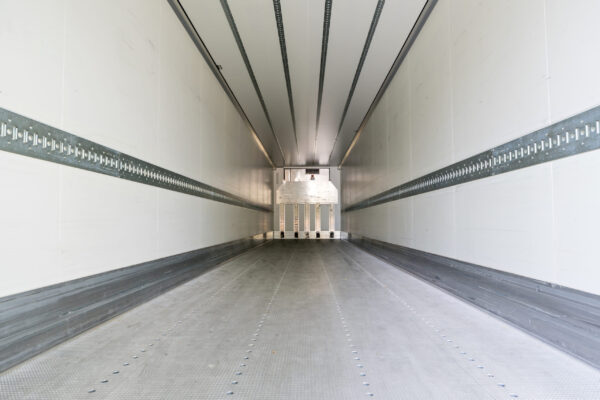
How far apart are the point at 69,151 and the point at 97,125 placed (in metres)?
0.46

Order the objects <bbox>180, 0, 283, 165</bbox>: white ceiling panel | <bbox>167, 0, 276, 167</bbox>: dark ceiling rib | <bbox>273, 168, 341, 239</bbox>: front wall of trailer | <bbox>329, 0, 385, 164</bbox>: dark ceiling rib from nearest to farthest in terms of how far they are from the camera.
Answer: <bbox>167, 0, 276, 167</bbox>: dark ceiling rib
<bbox>180, 0, 283, 165</bbox>: white ceiling panel
<bbox>329, 0, 385, 164</bbox>: dark ceiling rib
<bbox>273, 168, 341, 239</bbox>: front wall of trailer

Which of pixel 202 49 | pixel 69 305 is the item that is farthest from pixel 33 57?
pixel 202 49

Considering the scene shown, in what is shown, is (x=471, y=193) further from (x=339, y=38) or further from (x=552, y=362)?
(x=339, y=38)

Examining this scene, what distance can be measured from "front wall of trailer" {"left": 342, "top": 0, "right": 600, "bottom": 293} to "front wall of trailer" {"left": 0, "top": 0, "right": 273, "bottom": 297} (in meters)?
3.36

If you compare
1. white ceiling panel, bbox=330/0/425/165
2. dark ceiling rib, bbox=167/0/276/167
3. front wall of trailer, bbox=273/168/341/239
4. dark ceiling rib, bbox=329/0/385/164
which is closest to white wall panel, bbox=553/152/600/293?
white ceiling panel, bbox=330/0/425/165

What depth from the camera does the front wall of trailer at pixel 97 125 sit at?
1913 millimetres

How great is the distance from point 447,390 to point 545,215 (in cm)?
144

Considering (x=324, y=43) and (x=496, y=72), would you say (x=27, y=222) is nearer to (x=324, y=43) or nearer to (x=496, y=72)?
(x=496, y=72)

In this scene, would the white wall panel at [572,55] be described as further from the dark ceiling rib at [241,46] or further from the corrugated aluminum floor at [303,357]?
the dark ceiling rib at [241,46]

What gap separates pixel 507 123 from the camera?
2660mm

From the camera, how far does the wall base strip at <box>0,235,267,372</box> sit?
1.79 metres

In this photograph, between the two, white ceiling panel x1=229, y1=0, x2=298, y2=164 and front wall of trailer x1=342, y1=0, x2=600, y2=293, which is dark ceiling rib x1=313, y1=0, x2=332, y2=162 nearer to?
white ceiling panel x1=229, y1=0, x2=298, y2=164

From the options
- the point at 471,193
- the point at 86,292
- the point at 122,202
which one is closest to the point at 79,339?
A: the point at 86,292

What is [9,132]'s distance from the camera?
1826 millimetres
